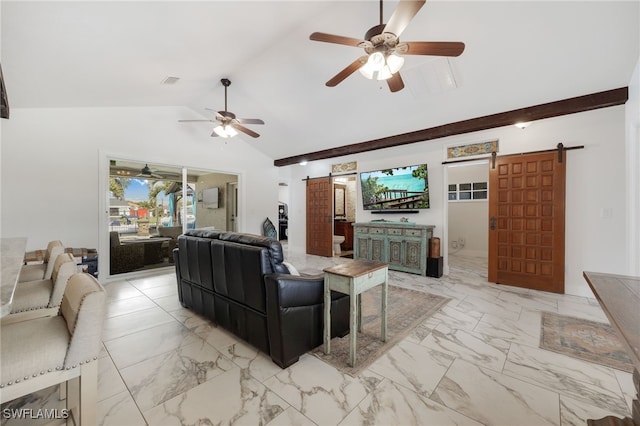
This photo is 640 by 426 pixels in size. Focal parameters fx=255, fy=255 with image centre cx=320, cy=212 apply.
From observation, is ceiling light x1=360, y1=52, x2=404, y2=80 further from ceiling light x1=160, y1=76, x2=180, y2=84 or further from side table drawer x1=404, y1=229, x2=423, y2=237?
side table drawer x1=404, y1=229, x2=423, y2=237

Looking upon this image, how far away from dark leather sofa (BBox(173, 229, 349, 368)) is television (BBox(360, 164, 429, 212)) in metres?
3.41

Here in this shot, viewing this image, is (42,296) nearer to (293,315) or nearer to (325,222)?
(293,315)

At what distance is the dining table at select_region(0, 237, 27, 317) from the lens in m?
0.88

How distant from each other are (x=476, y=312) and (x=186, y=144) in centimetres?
577

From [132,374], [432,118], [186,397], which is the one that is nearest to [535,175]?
[432,118]

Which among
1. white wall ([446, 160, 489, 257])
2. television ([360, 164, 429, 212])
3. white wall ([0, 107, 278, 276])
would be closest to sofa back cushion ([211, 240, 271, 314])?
white wall ([0, 107, 278, 276])

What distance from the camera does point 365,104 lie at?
408cm

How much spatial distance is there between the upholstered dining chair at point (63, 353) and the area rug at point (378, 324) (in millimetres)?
1499

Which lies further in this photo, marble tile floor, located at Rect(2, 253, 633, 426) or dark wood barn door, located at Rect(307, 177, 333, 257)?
dark wood barn door, located at Rect(307, 177, 333, 257)

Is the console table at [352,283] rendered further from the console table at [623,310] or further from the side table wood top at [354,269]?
the console table at [623,310]

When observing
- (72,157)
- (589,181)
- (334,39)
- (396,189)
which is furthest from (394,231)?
(72,157)

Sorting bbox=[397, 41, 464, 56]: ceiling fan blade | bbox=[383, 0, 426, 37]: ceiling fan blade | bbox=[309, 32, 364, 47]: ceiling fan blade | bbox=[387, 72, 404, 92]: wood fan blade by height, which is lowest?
bbox=[387, 72, 404, 92]: wood fan blade

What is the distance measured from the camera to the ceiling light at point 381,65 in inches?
83.7

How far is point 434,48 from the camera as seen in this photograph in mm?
2090
